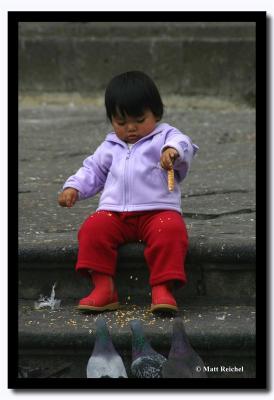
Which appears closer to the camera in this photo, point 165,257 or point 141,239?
point 165,257

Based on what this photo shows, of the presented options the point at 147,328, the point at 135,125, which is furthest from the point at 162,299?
the point at 135,125

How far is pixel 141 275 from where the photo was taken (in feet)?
11.4

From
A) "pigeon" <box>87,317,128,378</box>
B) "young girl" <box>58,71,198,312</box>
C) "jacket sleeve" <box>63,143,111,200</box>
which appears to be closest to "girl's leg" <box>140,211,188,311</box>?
→ "young girl" <box>58,71,198,312</box>

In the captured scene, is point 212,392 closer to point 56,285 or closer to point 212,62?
point 56,285

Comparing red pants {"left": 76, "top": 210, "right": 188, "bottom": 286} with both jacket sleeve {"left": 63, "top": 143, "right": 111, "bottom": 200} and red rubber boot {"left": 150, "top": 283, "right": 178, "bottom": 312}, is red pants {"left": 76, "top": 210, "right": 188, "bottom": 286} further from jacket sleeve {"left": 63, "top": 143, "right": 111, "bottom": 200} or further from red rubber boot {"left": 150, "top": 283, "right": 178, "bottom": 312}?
jacket sleeve {"left": 63, "top": 143, "right": 111, "bottom": 200}

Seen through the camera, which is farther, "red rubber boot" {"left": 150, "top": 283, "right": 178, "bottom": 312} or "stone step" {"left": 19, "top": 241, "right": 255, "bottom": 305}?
"stone step" {"left": 19, "top": 241, "right": 255, "bottom": 305}

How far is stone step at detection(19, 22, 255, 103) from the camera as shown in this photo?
693 cm

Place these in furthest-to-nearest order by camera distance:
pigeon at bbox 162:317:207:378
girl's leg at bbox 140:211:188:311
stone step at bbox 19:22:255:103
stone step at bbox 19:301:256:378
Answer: stone step at bbox 19:22:255:103 < girl's leg at bbox 140:211:188:311 < stone step at bbox 19:301:256:378 < pigeon at bbox 162:317:207:378

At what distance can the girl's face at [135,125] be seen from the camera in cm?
349

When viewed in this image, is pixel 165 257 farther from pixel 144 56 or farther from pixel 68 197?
pixel 144 56

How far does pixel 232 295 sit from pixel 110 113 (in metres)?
0.75

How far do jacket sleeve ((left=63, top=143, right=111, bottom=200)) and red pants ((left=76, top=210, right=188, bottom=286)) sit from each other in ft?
0.41

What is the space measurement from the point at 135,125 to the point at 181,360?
0.86m

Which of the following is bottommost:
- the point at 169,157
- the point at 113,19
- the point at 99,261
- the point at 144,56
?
the point at 99,261
